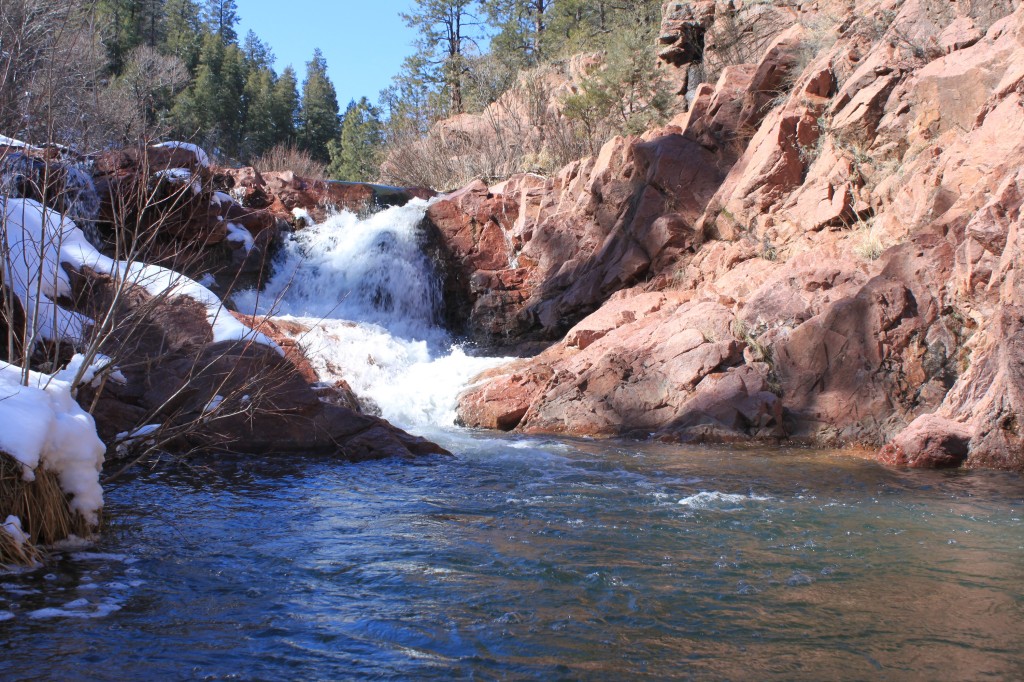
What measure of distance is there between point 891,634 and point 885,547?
1630mm

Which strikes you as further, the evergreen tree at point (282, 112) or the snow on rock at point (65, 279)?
the evergreen tree at point (282, 112)

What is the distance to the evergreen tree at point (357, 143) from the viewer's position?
144ft

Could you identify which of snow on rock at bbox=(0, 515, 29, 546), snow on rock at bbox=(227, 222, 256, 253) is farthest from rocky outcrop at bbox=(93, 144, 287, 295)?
snow on rock at bbox=(0, 515, 29, 546)

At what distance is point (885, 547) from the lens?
18.9 feet

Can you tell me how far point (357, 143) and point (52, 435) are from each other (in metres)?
43.6

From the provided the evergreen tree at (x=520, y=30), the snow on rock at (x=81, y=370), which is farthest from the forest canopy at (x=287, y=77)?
the snow on rock at (x=81, y=370)

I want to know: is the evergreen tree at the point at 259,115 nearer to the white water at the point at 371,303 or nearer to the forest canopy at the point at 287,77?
the forest canopy at the point at 287,77

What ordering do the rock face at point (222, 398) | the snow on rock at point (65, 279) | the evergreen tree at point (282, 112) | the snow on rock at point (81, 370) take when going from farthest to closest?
the evergreen tree at point (282, 112) → the rock face at point (222, 398) → the snow on rock at point (65, 279) → the snow on rock at point (81, 370)

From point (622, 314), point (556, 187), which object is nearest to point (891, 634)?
point (622, 314)

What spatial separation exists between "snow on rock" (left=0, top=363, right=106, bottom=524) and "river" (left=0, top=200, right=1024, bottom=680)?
0.40m

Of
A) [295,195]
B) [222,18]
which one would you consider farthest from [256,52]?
[295,195]

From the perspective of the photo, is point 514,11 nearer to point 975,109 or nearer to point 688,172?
point 688,172

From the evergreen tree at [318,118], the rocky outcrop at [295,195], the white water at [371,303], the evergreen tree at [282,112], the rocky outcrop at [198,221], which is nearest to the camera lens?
the rocky outcrop at [198,221]

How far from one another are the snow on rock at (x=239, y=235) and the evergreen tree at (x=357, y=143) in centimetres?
2489
